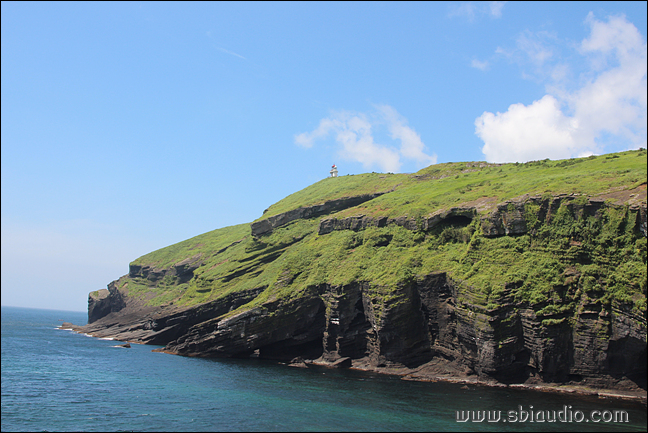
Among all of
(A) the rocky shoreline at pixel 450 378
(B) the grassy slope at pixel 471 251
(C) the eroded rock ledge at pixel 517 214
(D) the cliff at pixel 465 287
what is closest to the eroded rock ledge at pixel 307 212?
(B) the grassy slope at pixel 471 251

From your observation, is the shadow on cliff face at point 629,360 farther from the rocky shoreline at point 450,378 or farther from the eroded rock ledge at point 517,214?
the eroded rock ledge at point 517,214

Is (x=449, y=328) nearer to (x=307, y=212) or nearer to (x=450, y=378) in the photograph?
(x=450, y=378)

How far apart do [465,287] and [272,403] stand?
2643cm

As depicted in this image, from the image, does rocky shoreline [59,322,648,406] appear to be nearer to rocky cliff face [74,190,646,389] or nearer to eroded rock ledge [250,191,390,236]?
rocky cliff face [74,190,646,389]

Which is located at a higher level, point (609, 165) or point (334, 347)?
point (609, 165)

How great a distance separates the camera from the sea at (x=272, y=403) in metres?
31.4

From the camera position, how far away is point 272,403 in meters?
38.0

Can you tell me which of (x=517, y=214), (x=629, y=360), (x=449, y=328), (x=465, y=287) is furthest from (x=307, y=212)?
(x=629, y=360)

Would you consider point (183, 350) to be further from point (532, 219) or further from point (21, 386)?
point (532, 219)

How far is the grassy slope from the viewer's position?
42.3 m

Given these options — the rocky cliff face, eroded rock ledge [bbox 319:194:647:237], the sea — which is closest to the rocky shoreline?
the rocky cliff face

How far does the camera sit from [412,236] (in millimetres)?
Answer: 65625

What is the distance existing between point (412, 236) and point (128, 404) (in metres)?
45.8

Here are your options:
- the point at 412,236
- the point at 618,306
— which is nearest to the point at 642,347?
the point at 618,306
